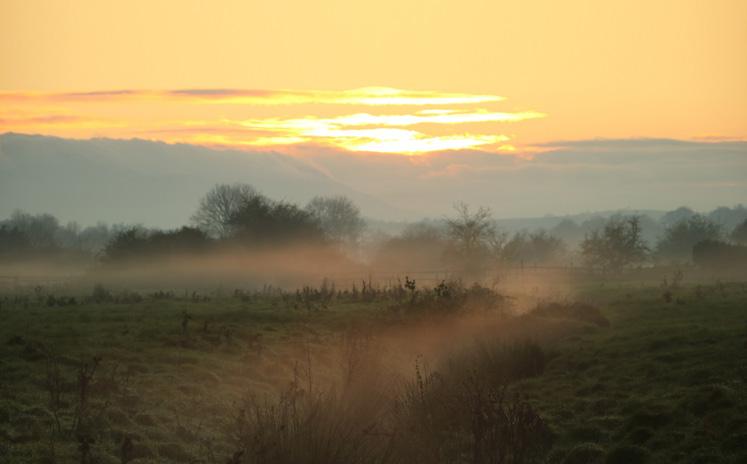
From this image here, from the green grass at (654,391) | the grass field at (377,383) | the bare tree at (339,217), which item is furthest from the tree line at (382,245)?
the green grass at (654,391)

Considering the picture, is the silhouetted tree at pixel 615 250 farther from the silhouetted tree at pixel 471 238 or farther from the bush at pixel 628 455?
the bush at pixel 628 455

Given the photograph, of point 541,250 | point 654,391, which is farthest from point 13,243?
point 654,391

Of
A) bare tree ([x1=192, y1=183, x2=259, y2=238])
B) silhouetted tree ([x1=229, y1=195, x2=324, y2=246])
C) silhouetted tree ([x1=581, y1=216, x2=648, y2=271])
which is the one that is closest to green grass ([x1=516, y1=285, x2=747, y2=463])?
silhouetted tree ([x1=229, y1=195, x2=324, y2=246])

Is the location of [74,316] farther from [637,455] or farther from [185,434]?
[637,455]

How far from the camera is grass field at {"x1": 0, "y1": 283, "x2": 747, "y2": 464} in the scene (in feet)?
41.3

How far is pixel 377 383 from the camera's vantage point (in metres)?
14.6

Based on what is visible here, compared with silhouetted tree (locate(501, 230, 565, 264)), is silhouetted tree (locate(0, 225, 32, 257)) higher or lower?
higher

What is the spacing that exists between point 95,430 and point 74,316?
16.1 meters

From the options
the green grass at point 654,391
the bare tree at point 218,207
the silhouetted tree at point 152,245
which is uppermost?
the bare tree at point 218,207

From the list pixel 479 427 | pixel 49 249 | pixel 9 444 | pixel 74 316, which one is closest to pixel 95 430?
pixel 9 444

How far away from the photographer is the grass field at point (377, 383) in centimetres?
1259

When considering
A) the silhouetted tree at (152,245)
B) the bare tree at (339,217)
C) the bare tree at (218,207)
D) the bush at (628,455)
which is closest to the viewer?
the bush at (628,455)

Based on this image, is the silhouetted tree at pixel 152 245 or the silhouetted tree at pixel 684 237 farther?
the silhouetted tree at pixel 684 237

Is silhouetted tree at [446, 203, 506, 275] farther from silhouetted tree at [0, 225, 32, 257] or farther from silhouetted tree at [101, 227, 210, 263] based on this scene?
silhouetted tree at [0, 225, 32, 257]
